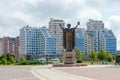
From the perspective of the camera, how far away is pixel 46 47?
190m

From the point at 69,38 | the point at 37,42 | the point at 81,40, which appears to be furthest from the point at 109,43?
the point at 69,38

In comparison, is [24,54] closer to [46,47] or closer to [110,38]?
[46,47]

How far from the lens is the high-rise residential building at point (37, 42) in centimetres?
18988

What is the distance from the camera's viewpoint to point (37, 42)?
195 metres

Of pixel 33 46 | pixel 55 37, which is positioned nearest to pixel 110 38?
pixel 55 37

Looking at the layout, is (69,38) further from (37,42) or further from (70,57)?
(37,42)

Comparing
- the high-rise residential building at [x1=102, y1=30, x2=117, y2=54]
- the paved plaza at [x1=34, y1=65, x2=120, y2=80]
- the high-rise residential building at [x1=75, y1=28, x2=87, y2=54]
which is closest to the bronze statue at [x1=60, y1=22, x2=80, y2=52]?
the paved plaza at [x1=34, y1=65, x2=120, y2=80]

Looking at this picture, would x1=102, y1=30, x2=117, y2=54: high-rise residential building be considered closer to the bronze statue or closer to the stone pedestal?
the stone pedestal

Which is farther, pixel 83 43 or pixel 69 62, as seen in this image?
pixel 83 43

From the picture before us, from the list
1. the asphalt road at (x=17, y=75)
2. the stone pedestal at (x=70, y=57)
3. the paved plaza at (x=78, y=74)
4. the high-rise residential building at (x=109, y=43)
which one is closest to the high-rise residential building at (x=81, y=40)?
the high-rise residential building at (x=109, y=43)

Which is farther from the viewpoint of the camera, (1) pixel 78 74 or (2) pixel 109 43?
(2) pixel 109 43

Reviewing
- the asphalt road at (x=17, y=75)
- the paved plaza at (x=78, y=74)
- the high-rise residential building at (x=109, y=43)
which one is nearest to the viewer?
the paved plaza at (x=78, y=74)

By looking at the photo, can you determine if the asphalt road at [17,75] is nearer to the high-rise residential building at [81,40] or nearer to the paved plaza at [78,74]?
the paved plaza at [78,74]

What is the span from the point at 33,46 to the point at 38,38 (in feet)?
17.2
